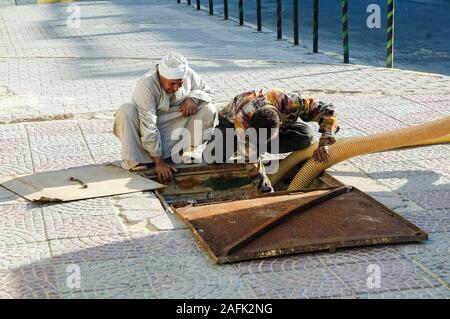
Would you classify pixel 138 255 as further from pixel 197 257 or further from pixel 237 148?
pixel 237 148

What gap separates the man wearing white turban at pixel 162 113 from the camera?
20.8 ft

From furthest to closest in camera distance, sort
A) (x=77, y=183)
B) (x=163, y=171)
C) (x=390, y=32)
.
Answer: (x=390, y=32)
(x=163, y=171)
(x=77, y=183)

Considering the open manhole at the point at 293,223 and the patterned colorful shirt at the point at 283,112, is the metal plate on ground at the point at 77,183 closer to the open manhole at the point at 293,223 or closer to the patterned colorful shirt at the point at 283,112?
the open manhole at the point at 293,223

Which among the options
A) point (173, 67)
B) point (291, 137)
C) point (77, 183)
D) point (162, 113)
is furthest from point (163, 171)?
point (291, 137)

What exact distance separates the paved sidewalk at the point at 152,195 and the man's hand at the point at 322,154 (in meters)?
0.25

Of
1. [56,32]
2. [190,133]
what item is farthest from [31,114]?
[56,32]

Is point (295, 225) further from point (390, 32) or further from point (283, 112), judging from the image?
point (390, 32)

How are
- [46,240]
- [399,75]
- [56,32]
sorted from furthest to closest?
[56,32] → [399,75] → [46,240]

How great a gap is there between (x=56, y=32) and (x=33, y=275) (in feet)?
41.0

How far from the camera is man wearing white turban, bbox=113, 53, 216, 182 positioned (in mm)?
6344

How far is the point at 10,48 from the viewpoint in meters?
14.2

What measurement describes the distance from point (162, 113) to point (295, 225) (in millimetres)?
1964

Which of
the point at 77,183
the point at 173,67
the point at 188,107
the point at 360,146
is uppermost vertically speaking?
the point at 173,67

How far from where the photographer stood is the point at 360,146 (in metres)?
6.48
